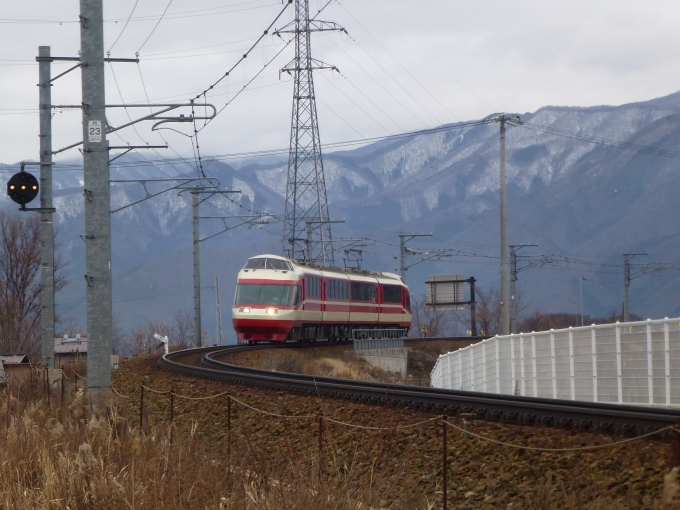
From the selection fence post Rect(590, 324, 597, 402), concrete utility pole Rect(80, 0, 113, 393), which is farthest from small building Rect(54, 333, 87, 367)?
concrete utility pole Rect(80, 0, 113, 393)

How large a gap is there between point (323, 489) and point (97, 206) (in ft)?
24.6

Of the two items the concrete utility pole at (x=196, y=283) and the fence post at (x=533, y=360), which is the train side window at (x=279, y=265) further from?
the fence post at (x=533, y=360)

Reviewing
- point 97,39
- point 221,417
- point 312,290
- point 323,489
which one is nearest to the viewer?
point 323,489

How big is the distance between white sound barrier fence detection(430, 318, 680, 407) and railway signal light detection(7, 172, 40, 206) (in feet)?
38.1

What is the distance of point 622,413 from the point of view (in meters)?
10.8

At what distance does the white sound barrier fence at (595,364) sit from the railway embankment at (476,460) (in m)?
7.35

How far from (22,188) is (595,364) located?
12042 mm

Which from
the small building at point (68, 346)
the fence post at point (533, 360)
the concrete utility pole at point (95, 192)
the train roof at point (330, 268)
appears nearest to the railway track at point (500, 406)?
the concrete utility pole at point (95, 192)

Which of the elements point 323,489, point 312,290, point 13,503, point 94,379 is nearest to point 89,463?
point 13,503

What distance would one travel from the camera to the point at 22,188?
18.7 metres

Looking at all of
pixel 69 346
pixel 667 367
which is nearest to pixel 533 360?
pixel 667 367

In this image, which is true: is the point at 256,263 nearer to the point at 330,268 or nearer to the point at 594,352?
the point at 330,268

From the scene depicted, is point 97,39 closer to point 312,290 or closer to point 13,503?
point 13,503

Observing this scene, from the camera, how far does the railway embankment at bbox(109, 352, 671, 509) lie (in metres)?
8.62
